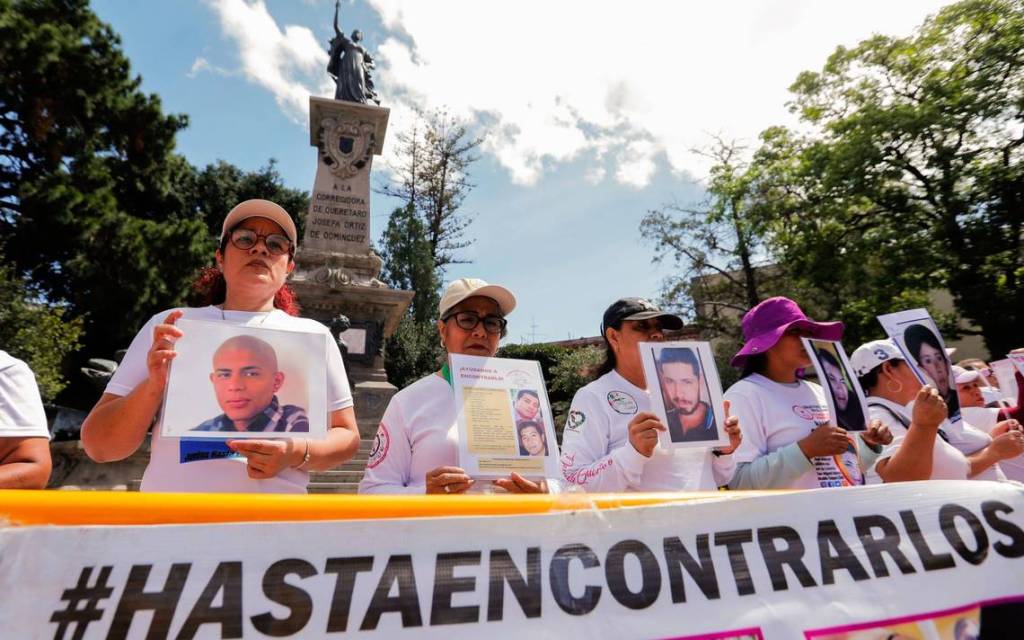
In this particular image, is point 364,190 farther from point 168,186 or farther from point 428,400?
point 428,400

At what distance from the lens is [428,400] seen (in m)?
2.38

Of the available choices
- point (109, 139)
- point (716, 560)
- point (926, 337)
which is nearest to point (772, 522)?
point (716, 560)

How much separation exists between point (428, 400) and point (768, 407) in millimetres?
1570

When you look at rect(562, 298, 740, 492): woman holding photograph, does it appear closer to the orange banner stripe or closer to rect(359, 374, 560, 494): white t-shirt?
rect(359, 374, 560, 494): white t-shirt

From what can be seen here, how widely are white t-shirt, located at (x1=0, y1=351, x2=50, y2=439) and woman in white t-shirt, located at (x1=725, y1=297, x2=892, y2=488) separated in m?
2.75

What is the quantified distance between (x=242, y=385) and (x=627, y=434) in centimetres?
155

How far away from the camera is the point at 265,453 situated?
1.70 metres

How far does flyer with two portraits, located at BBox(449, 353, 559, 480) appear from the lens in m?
1.92

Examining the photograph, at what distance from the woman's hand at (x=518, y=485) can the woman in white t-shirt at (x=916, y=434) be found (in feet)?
5.54

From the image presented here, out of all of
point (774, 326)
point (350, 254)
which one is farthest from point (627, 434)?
point (350, 254)

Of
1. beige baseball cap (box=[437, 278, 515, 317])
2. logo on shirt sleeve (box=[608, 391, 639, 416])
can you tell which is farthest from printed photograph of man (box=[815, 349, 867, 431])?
beige baseball cap (box=[437, 278, 515, 317])

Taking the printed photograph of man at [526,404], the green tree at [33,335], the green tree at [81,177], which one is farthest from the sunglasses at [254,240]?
the green tree at [81,177]

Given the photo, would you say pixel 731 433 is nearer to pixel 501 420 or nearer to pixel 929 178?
pixel 501 420

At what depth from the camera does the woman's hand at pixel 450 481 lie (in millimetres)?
1863
